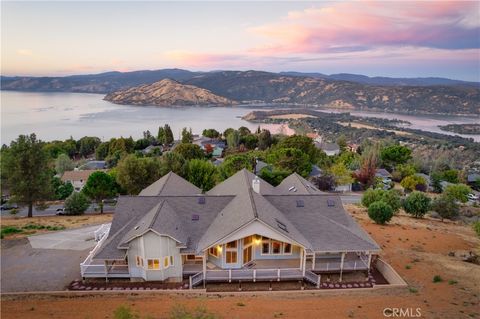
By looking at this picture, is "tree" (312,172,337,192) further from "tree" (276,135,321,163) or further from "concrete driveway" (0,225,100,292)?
"concrete driveway" (0,225,100,292)

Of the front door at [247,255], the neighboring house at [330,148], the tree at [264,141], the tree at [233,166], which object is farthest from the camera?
the tree at [264,141]

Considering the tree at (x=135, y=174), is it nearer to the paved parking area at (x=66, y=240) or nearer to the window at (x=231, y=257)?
the paved parking area at (x=66, y=240)

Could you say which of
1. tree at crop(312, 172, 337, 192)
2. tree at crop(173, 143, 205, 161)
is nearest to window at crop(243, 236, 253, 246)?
tree at crop(312, 172, 337, 192)

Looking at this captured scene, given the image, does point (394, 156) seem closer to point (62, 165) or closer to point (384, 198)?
point (384, 198)

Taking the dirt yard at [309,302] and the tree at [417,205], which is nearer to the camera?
the dirt yard at [309,302]

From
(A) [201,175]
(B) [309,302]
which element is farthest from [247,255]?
(A) [201,175]
